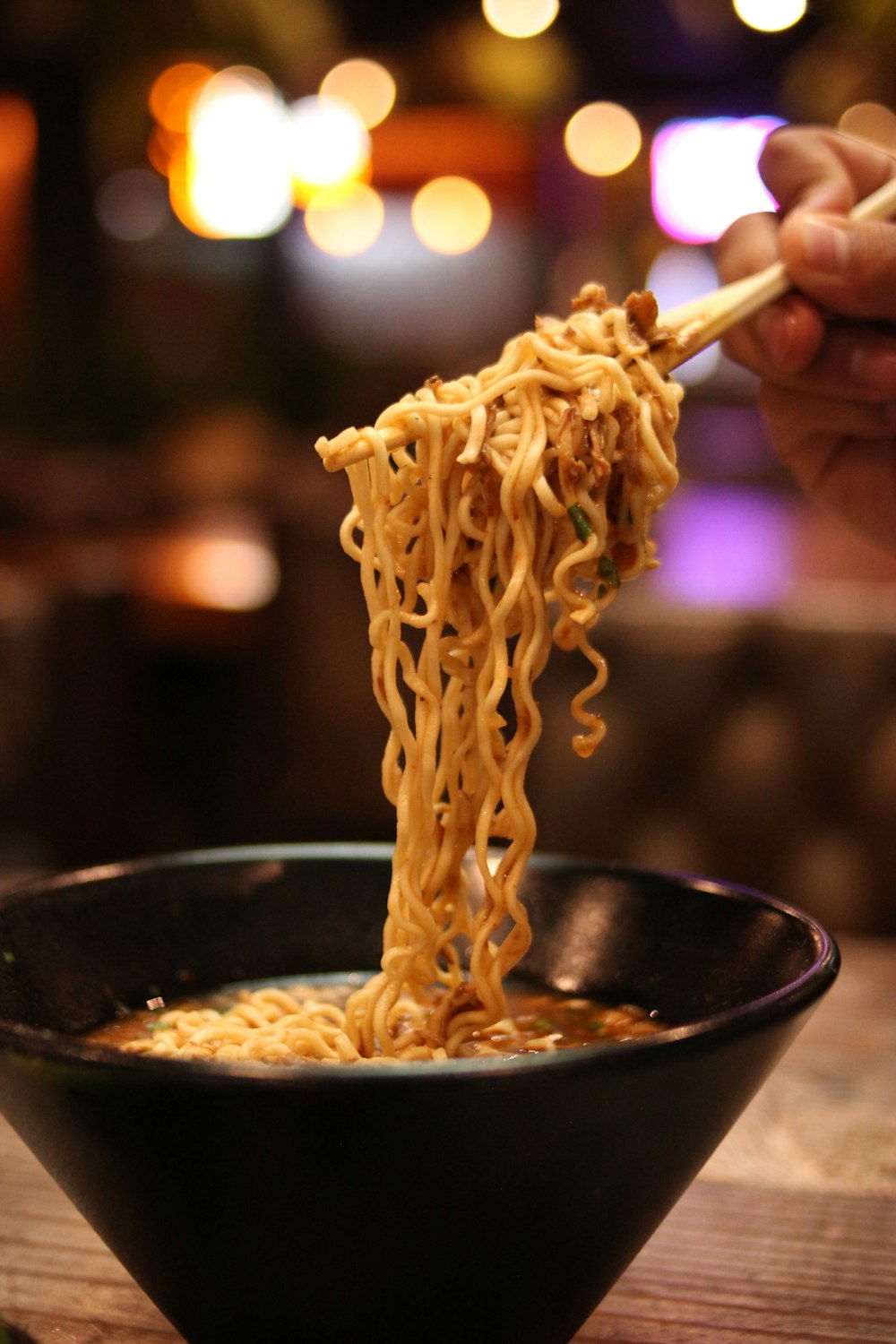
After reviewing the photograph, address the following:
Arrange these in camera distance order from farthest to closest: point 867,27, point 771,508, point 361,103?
point 361,103 → point 771,508 → point 867,27

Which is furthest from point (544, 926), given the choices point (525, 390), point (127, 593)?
point (127, 593)

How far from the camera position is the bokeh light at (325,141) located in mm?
9148

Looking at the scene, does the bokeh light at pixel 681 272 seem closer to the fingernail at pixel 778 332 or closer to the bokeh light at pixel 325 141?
the bokeh light at pixel 325 141

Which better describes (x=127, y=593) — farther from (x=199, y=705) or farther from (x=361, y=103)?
(x=361, y=103)

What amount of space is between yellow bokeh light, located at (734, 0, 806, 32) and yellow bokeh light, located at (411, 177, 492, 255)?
5.20 m

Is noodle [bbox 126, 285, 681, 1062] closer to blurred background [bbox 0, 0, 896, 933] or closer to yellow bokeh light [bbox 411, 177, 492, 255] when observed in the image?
blurred background [bbox 0, 0, 896, 933]

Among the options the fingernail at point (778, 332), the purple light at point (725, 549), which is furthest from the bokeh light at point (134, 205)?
the fingernail at point (778, 332)

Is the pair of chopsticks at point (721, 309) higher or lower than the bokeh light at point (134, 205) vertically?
lower

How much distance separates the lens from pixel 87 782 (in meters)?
4.04

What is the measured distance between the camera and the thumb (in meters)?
1.33

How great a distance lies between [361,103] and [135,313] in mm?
2128

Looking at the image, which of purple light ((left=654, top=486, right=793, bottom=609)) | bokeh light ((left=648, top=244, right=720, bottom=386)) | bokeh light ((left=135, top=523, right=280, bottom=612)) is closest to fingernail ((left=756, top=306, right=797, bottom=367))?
purple light ((left=654, top=486, right=793, bottom=609))

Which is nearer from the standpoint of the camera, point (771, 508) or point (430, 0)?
point (771, 508)

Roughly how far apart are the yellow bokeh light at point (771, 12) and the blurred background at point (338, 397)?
1.4 inches
